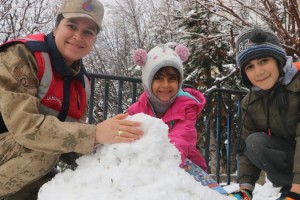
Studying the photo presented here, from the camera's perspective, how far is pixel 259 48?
8.38 ft

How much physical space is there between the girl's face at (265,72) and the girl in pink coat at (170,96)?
0.45 metres

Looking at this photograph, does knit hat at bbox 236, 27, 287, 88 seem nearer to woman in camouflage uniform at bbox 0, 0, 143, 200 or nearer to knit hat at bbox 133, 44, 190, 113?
knit hat at bbox 133, 44, 190, 113

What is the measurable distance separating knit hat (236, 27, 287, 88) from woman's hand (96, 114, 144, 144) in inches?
49.0

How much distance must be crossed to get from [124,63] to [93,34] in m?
18.7

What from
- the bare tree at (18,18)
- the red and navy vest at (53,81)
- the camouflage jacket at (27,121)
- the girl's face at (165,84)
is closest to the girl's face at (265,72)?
the girl's face at (165,84)

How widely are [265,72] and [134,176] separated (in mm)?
1470

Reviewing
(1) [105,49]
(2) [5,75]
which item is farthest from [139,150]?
(1) [105,49]

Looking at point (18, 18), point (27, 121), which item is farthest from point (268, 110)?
point (18, 18)

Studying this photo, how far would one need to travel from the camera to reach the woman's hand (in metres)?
1.65

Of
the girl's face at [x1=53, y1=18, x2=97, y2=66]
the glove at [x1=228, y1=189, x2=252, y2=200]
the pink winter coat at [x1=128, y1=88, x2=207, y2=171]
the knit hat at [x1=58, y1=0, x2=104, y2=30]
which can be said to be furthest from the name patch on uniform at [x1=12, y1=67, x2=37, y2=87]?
the glove at [x1=228, y1=189, x2=252, y2=200]

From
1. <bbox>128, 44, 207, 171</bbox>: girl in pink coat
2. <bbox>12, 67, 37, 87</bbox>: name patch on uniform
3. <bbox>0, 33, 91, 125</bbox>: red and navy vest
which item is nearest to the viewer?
<bbox>12, 67, 37, 87</bbox>: name patch on uniform

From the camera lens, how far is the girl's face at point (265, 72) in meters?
2.57

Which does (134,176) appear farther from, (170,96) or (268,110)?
(268,110)

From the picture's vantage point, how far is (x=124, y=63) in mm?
20984
